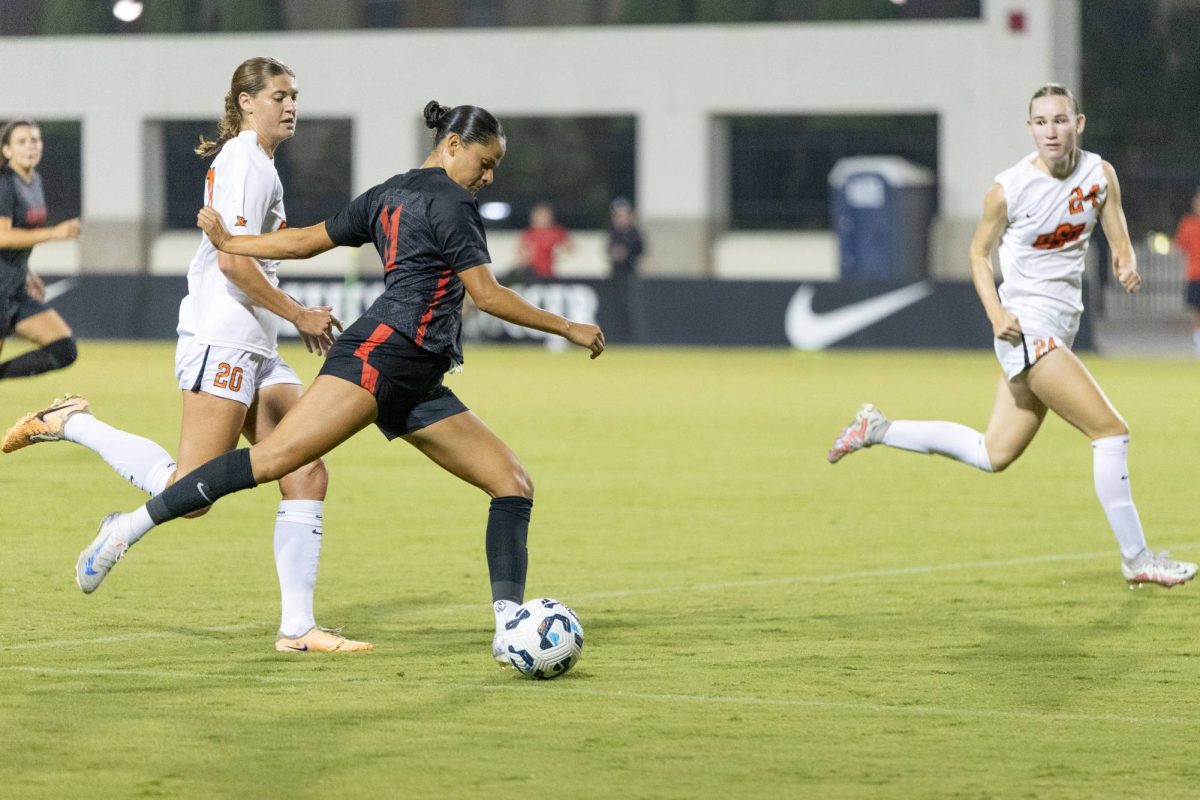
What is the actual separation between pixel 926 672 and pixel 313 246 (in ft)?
8.47

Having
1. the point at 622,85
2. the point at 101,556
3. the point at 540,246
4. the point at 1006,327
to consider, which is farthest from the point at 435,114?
the point at 622,85

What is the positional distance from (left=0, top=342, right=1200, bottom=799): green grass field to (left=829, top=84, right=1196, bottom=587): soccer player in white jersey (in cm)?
54

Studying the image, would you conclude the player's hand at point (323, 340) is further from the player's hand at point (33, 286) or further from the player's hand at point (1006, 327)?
the player's hand at point (33, 286)

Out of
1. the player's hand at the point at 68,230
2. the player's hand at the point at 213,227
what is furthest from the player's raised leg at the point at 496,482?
the player's hand at the point at 68,230

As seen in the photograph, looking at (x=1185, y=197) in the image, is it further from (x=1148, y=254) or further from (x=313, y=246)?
(x=313, y=246)

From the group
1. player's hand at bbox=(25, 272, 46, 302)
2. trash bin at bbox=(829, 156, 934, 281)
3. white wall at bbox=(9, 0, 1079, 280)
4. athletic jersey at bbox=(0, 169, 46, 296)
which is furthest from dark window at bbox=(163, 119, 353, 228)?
athletic jersey at bbox=(0, 169, 46, 296)

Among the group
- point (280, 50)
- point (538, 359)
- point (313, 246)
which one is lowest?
point (538, 359)

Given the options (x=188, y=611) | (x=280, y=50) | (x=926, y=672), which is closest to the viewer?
(x=926, y=672)

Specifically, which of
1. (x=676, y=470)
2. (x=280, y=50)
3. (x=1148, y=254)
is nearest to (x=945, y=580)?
(x=676, y=470)

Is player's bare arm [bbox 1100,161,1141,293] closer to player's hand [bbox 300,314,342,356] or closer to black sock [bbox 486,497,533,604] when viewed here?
black sock [bbox 486,497,533,604]

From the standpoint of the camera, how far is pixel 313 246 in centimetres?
725

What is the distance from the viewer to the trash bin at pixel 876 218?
119ft

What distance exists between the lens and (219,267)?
778 centimetres

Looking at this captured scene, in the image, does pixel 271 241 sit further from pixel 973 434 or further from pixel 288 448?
pixel 973 434
